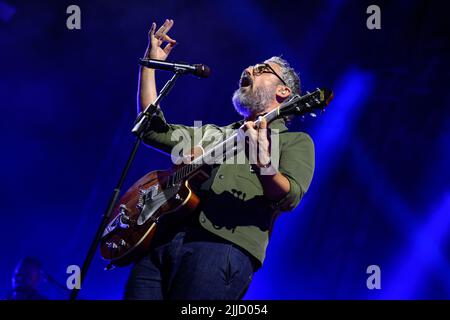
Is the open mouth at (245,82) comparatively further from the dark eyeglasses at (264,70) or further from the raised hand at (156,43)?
the raised hand at (156,43)

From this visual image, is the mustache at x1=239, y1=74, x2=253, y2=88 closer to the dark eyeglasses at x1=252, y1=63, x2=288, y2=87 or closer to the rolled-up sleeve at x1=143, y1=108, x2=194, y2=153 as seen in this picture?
the dark eyeglasses at x1=252, y1=63, x2=288, y2=87

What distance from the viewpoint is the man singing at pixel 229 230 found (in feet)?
8.24

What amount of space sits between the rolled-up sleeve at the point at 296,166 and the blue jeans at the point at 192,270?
350mm

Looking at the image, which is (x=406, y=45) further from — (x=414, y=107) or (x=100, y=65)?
(x=100, y=65)

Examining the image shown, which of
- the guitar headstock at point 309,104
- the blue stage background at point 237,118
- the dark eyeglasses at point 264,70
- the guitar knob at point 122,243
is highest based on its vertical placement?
the blue stage background at point 237,118

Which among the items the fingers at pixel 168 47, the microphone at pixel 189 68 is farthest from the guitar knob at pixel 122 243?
the fingers at pixel 168 47

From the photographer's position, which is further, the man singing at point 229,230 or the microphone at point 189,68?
the microphone at point 189,68

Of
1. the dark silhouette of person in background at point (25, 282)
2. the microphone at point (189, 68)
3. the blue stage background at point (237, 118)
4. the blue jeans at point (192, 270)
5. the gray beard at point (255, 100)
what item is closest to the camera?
the blue jeans at point (192, 270)

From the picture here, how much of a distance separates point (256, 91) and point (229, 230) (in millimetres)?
1091

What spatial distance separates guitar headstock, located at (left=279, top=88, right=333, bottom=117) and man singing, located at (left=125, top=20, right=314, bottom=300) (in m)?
0.13

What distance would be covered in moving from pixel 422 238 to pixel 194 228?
5.55 m

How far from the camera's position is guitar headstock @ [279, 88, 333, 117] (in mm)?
2889

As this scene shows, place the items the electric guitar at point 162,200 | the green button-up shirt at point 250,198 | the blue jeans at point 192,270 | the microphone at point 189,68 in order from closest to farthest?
the blue jeans at point 192,270, the green button-up shirt at point 250,198, the electric guitar at point 162,200, the microphone at point 189,68

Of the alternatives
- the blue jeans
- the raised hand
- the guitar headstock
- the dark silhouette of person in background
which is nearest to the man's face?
the guitar headstock
